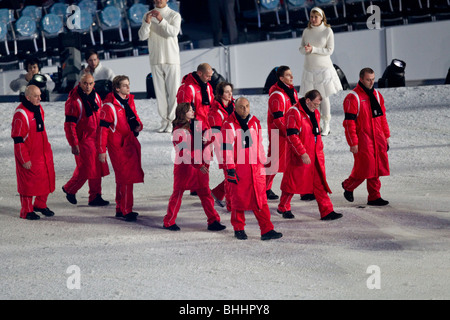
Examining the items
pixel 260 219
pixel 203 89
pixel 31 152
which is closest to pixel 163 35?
pixel 203 89

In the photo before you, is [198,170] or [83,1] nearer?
[198,170]

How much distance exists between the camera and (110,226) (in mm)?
6945

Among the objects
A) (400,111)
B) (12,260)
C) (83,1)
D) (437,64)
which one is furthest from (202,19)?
(12,260)

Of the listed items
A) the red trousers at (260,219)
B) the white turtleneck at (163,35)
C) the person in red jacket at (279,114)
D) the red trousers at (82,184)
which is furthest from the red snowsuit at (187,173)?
the white turtleneck at (163,35)

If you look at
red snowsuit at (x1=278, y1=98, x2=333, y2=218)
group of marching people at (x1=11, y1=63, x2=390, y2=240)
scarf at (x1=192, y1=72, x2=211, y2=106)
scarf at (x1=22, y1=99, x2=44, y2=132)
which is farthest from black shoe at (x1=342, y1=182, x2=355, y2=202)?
scarf at (x1=22, y1=99, x2=44, y2=132)

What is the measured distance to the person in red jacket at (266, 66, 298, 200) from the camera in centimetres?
732

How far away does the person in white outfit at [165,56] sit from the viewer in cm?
1019

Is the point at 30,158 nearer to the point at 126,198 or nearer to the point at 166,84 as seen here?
the point at 126,198

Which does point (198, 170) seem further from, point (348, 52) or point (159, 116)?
point (348, 52)

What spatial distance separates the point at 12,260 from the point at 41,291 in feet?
2.86

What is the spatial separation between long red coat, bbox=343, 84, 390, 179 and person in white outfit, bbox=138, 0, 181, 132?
3513 millimetres

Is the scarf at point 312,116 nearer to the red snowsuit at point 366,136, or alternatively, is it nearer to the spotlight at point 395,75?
the red snowsuit at point 366,136

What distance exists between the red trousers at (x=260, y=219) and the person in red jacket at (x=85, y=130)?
5.79 ft

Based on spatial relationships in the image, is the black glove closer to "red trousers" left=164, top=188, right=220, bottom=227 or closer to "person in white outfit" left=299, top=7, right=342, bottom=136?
"red trousers" left=164, top=188, right=220, bottom=227
